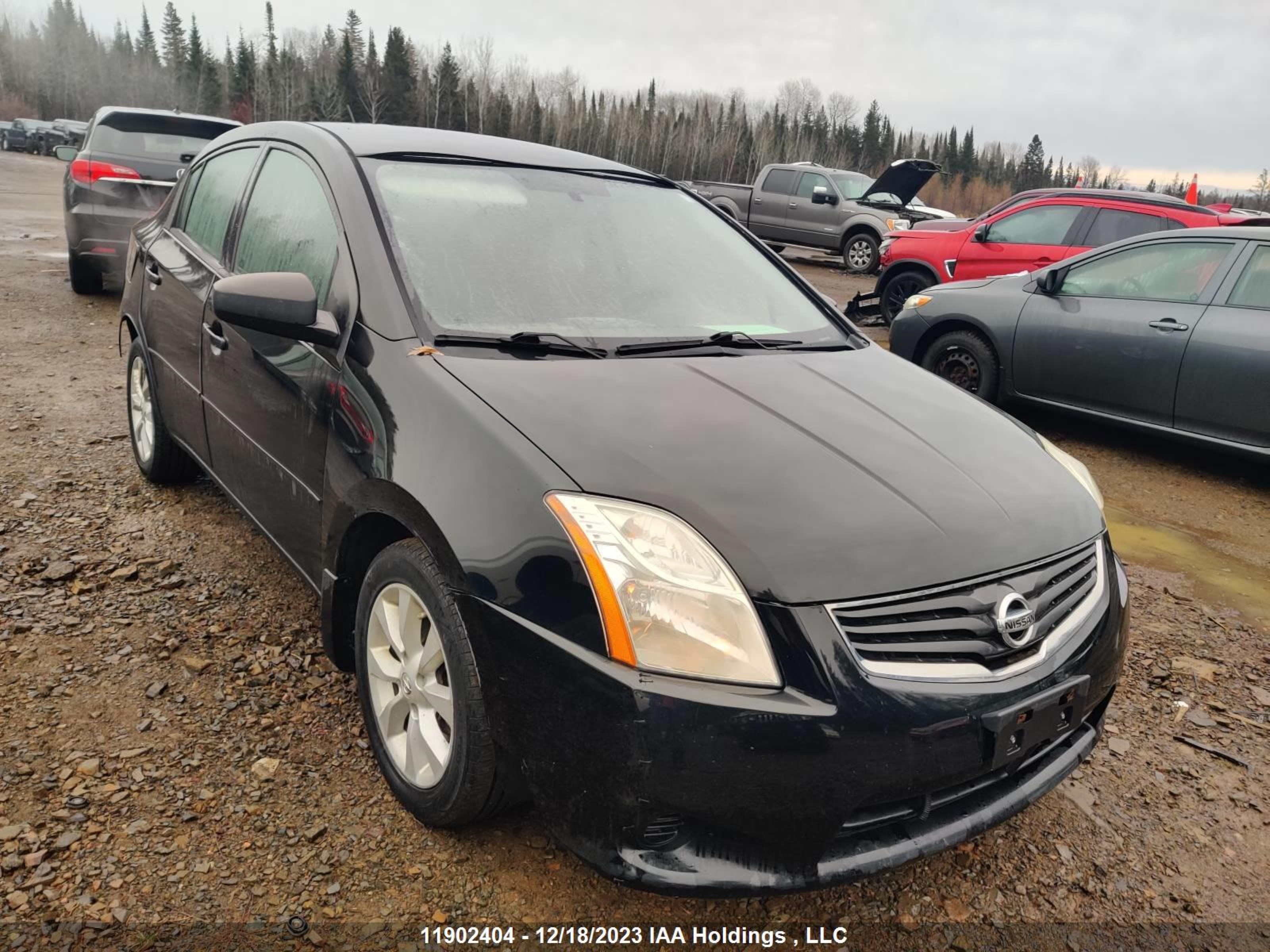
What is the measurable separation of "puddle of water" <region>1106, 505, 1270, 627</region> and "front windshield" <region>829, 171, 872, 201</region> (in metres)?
12.6

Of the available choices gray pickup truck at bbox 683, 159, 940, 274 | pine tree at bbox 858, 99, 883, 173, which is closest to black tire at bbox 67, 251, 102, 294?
gray pickup truck at bbox 683, 159, 940, 274

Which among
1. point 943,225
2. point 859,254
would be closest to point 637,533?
point 943,225

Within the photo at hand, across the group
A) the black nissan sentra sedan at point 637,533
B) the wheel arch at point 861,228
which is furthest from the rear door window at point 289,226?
the wheel arch at point 861,228

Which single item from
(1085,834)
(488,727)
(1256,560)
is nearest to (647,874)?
(488,727)

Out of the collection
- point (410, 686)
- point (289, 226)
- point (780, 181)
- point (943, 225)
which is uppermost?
point (780, 181)

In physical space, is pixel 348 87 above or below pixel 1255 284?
above

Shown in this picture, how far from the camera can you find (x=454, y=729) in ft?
6.36

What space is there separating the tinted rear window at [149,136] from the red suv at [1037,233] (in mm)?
7002

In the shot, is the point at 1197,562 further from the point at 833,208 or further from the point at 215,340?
the point at 833,208

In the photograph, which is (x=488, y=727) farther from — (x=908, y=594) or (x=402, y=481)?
(x=908, y=594)

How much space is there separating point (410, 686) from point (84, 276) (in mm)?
8392

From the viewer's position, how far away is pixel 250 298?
7.55ft

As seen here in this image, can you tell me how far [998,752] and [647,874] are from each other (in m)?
0.72

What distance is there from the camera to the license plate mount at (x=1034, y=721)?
174 cm
